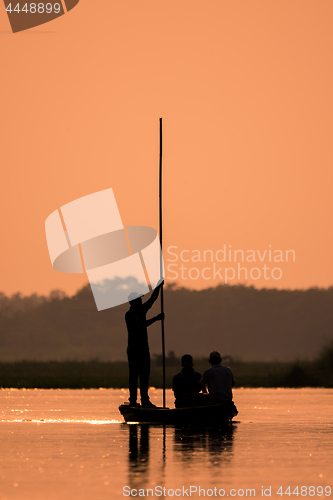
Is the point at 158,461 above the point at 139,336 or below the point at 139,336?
below

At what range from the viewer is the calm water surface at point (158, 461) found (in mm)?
9828

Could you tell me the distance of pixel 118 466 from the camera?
11.7m

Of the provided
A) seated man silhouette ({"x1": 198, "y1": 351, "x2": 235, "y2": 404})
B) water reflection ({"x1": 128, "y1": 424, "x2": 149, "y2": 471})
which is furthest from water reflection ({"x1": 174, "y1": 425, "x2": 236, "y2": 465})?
seated man silhouette ({"x1": 198, "y1": 351, "x2": 235, "y2": 404})

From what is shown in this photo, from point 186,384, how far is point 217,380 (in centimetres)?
98

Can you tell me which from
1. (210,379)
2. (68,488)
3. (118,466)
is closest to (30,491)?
(68,488)

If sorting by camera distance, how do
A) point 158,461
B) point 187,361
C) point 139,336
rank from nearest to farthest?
point 158,461
point 187,361
point 139,336

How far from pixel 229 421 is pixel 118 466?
25.4ft

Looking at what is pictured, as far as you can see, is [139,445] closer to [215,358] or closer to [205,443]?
[205,443]

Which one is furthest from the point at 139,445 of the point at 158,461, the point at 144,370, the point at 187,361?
the point at 144,370

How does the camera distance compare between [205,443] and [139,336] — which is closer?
[205,443]

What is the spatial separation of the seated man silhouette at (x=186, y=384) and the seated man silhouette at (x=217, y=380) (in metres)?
0.41

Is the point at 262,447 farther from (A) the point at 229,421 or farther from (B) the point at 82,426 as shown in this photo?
(B) the point at 82,426

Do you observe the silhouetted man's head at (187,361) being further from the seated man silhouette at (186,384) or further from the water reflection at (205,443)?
the water reflection at (205,443)

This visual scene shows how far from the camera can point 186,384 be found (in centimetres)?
1888
